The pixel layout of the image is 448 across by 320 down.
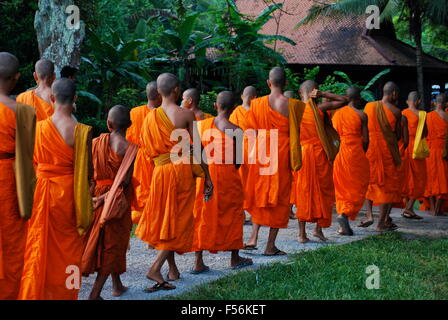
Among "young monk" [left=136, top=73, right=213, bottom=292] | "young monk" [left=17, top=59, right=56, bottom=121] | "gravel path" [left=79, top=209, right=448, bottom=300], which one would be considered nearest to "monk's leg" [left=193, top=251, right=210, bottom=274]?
"gravel path" [left=79, top=209, right=448, bottom=300]

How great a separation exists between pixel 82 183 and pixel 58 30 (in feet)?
19.4

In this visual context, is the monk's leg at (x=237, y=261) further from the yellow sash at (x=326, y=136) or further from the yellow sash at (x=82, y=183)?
the yellow sash at (x=82, y=183)

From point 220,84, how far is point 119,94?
3.19 m

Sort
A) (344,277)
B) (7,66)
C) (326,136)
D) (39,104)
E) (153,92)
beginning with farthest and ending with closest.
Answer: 1. (326,136)
2. (153,92)
3. (39,104)
4. (344,277)
5. (7,66)

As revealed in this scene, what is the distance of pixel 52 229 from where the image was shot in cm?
507

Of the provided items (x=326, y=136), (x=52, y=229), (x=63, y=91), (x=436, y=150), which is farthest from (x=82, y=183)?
(x=436, y=150)

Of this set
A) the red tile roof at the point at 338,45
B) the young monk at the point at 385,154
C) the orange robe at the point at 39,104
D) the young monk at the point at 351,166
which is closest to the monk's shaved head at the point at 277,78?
the young monk at the point at 351,166

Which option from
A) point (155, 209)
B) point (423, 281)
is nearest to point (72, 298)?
point (155, 209)

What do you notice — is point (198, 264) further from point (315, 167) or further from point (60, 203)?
point (315, 167)

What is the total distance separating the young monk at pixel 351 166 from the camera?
9711 millimetres

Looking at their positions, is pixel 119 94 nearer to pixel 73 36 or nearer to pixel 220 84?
pixel 220 84

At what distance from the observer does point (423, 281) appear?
251 inches

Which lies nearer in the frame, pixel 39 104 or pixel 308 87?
pixel 39 104

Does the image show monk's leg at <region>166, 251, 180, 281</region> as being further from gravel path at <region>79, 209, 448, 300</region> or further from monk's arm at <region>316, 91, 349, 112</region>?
monk's arm at <region>316, 91, 349, 112</region>
